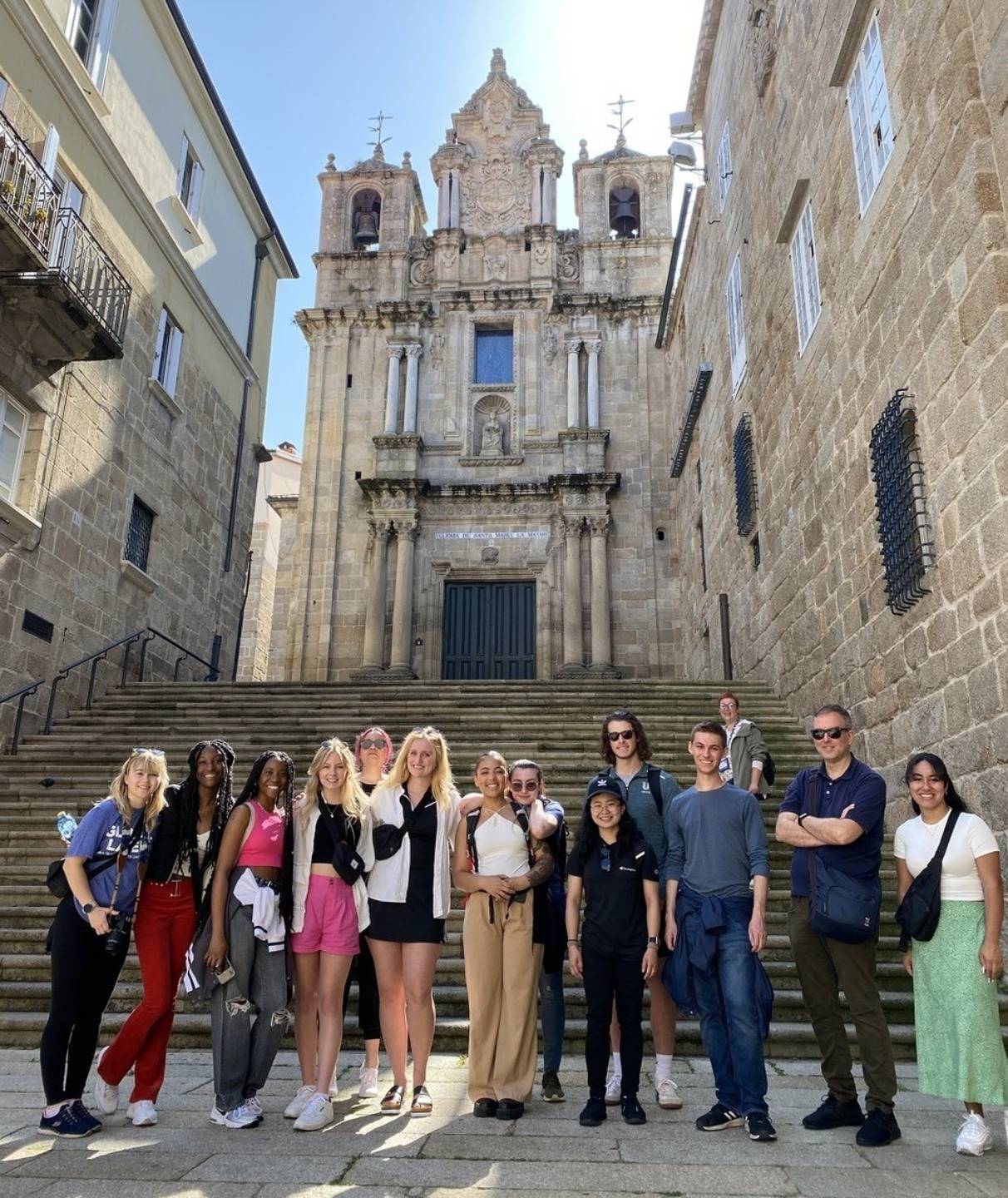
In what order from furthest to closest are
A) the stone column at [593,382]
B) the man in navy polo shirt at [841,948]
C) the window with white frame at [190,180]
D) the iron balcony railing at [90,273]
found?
the stone column at [593,382] → the window with white frame at [190,180] → the iron balcony railing at [90,273] → the man in navy polo shirt at [841,948]

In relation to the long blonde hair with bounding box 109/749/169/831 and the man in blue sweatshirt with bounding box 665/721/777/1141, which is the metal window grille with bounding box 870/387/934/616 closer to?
the man in blue sweatshirt with bounding box 665/721/777/1141

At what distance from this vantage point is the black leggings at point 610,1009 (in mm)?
3867

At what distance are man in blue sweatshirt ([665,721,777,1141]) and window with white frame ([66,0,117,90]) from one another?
43.7 feet

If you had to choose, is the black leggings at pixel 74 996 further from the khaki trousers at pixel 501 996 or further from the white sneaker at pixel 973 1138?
the white sneaker at pixel 973 1138

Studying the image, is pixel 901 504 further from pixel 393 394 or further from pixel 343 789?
pixel 393 394

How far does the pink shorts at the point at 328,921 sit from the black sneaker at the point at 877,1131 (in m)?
2.25

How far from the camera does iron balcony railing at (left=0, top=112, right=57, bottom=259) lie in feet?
31.8

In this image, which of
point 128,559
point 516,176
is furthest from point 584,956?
point 516,176

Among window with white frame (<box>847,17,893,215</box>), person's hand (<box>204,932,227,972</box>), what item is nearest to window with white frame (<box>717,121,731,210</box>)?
window with white frame (<box>847,17,893,215</box>)

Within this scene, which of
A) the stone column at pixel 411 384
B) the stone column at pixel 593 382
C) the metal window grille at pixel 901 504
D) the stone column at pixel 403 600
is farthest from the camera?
the stone column at pixel 411 384

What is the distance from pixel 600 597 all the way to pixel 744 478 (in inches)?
266

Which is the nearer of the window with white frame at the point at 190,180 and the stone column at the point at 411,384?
the window with white frame at the point at 190,180

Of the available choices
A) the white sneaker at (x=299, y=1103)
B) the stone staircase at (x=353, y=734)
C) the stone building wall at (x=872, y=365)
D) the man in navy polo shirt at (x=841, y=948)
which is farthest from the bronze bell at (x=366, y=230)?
the white sneaker at (x=299, y=1103)

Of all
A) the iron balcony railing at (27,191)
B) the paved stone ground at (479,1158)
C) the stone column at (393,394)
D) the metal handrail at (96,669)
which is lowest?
the paved stone ground at (479,1158)
